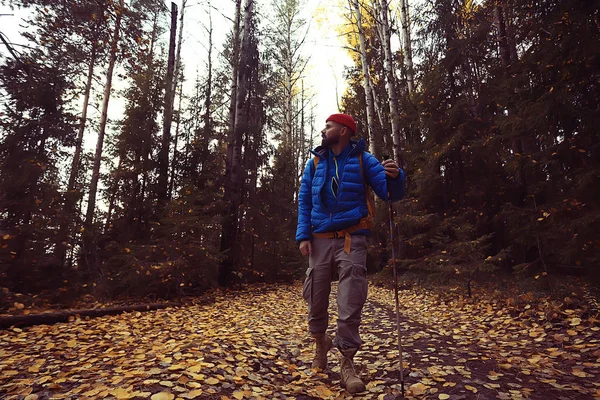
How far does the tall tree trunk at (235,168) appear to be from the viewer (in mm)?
8977

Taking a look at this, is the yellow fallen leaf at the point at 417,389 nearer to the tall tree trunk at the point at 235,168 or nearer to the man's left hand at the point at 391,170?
the man's left hand at the point at 391,170

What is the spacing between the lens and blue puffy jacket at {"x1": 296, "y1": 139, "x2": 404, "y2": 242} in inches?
115

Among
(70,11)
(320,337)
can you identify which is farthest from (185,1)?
(320,337)

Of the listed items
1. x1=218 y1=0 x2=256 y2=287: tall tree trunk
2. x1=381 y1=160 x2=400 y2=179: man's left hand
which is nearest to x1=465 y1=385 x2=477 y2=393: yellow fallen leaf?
x1=381 y1=160 x2=400 y2=179: man's left hand

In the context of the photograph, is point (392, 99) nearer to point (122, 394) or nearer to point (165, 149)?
point (165, 149)

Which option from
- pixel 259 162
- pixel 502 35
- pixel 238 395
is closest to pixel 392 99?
pixel 502 35

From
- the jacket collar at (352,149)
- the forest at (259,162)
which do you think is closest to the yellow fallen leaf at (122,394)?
the jacket collar at (352,149)

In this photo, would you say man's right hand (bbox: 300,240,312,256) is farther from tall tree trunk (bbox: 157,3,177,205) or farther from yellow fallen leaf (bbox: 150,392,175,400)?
tall tree trunk (bbox: 157,3,177,205)

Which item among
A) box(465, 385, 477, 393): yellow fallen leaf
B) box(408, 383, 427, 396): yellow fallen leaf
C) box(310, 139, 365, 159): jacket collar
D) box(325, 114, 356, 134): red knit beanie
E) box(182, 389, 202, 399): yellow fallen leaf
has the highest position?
box(325, 114, 356, 134): red knit beanie

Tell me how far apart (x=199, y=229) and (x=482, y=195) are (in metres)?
7.47

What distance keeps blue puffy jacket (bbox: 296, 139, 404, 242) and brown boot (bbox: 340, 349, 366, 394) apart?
3.48 ft

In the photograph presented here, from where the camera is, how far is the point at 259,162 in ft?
37.1

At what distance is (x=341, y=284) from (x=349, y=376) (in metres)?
0.75

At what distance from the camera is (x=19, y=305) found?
4961 mm
